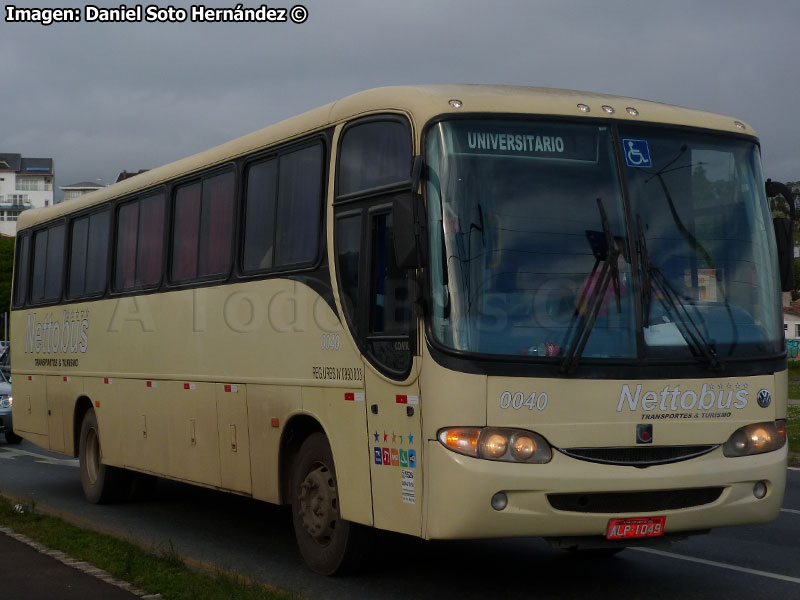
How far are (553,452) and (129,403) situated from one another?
7170 millimetres

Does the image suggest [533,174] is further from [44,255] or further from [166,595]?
[44,255]

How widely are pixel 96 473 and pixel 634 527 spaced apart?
873cm

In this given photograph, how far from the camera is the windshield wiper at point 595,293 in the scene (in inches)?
314

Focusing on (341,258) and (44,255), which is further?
(44,255)

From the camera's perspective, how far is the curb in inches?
333

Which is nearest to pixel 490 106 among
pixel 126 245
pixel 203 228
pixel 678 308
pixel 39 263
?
pixel 678 308

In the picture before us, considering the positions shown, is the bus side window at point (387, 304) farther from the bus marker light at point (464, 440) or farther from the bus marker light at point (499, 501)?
the bus marker light at point (499, 501)

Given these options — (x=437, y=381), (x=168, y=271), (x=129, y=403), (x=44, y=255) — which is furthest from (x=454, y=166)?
(x=44, y=255)

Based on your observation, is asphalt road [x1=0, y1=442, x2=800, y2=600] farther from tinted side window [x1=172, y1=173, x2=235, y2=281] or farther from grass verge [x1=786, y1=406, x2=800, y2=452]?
grass verge [x1=786, y1=406, x2=800, y2=452]

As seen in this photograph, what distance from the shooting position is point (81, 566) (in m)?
9.45

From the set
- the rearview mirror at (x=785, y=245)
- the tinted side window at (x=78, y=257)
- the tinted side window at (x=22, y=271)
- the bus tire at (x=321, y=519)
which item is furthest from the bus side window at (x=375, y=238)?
the tinted side window at (x=22, y=271)

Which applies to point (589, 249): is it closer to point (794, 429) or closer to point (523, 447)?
point (523, 447)

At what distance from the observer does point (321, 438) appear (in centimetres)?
964

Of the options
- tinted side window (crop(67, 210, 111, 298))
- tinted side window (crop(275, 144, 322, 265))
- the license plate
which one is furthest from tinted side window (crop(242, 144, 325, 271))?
tinted side window (crop(67, 210, 111, 298))
